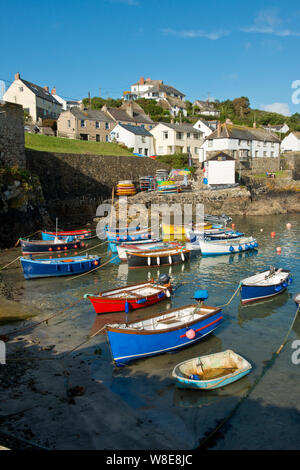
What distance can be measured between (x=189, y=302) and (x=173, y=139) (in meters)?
A: 52.7

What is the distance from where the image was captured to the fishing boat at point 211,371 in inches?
433

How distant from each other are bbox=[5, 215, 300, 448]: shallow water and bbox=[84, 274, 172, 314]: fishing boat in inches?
18.3

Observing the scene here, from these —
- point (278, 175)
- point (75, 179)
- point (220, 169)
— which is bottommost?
point (75, 179)

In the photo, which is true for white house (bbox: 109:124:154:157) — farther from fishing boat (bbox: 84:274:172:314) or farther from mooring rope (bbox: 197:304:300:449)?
mooring rope (bbox: 197:304:300:449)

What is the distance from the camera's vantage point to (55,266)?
24.1 m

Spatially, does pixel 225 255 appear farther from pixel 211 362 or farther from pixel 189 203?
pixel 189 203

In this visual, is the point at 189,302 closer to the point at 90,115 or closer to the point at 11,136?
the point at 11,136

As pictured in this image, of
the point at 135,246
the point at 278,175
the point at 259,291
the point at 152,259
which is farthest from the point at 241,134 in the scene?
the point at 259,291

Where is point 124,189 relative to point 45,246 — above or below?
above

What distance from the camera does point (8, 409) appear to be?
981 cm

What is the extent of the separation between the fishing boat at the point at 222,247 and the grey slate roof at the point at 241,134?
119 ft

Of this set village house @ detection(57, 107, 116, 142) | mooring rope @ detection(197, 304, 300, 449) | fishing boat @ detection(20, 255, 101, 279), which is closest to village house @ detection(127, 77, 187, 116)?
village house @ detection(57, 107, 116, 142)

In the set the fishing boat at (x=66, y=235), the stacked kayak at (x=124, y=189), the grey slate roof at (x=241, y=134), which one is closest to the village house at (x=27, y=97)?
the stacked kayak at (x=124, y=189)

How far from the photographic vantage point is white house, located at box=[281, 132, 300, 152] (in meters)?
87.4
